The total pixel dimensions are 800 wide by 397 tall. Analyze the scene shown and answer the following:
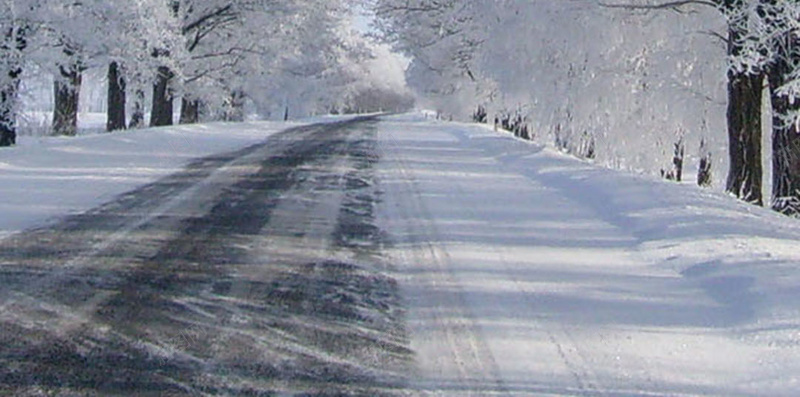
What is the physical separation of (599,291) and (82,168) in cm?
1050

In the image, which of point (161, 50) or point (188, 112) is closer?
point (161, 50)

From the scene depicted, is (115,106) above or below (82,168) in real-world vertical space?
above

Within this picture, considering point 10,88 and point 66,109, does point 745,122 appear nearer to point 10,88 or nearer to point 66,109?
point 10,88

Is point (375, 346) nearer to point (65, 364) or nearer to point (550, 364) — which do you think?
point (550, 364)

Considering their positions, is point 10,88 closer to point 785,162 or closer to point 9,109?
point 9,109

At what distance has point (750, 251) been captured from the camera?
804 cm

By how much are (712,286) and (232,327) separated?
3.78 metres

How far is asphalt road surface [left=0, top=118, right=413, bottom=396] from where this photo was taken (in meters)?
4.62

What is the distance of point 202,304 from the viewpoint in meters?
6.07

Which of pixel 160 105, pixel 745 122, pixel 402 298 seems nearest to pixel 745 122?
pixel 745 122

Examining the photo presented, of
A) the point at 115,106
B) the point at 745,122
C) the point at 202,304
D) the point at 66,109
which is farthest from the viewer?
the point at 115,106

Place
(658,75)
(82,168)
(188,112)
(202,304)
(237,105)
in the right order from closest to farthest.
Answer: (202,304)
(82,168)
(658,75)
(188,112)
(237,105)

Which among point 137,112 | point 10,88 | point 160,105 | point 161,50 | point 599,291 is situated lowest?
point 599,291

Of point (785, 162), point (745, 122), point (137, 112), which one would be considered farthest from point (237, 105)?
point (785, 162)
